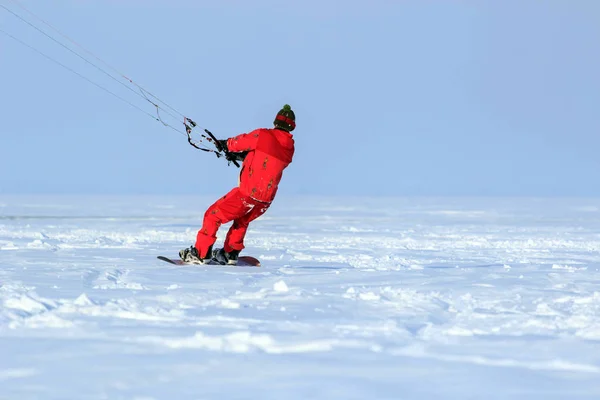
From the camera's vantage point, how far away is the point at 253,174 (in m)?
8.82

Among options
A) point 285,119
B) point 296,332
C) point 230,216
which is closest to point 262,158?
point 285,119

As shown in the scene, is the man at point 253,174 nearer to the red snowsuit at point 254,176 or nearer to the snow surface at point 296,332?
the red snowsuit at point 254,176

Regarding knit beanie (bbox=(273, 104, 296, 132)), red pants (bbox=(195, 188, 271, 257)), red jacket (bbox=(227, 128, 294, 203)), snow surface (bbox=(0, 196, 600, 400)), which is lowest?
snow surface (bbox=(0, 196, 600, 400))

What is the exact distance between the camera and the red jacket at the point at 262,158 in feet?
28.8

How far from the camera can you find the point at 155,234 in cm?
1589

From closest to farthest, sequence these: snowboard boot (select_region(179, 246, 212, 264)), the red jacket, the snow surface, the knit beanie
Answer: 1. the snow surface
2. the red jacket
3. the knit beanie
4. snowboard boot (select_region(179, 246, 212, 264))

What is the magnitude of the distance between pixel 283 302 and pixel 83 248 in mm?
6224

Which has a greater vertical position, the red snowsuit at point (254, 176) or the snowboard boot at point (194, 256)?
the red snowsuit at point (254, 176)

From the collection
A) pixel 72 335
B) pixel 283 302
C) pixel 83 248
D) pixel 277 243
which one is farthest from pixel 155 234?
pixel 72 335

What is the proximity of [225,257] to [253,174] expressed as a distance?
106 cm

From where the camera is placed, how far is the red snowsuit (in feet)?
28.8

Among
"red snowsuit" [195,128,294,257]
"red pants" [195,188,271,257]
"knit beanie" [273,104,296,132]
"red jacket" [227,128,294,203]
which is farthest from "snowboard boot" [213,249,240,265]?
"knit beanie" [273,104,296,132]

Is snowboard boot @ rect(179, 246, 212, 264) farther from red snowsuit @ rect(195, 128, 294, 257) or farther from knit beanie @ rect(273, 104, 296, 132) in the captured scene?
knit beanie @ rect(273, 104, 296, 132)

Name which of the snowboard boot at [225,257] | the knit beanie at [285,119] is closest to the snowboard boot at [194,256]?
the snowboard boot at [225,257]
